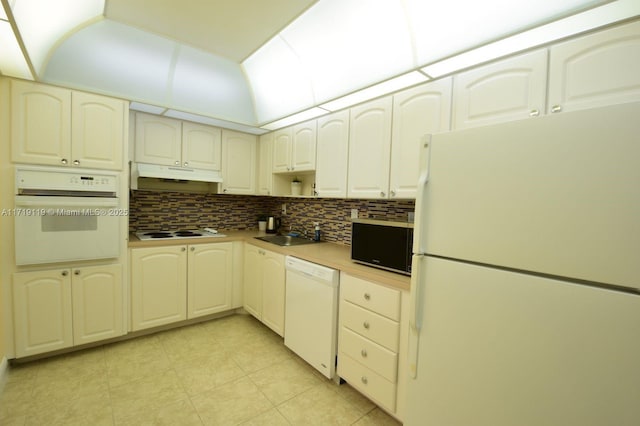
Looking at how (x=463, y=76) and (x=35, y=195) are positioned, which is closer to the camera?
(x=463, y=76)

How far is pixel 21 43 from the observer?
4.83ft

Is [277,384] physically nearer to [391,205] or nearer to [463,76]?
[391,205]

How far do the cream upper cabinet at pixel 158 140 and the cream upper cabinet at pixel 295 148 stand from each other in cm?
98

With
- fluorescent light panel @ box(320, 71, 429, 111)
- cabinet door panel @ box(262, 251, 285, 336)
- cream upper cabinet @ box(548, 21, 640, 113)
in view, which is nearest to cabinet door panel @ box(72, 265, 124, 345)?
cabinet door panel @ box(262, 251, 285, 336)

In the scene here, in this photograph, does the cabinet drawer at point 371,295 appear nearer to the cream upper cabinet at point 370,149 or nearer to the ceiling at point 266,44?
the cream upper cabinet at point 370,149

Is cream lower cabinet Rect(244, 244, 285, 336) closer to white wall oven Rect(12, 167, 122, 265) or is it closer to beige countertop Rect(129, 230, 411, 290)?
beige countertop Rect(129, 230, 411, 290)

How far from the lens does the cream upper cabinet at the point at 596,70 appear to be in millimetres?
1100

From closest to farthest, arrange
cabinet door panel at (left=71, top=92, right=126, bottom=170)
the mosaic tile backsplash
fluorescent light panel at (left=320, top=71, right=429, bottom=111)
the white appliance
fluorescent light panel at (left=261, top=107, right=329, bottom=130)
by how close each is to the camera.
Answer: the white appliance, fluorescent light panel at (left=320, top=71, right=429, bottom=111), cabinet door panel at (left=71, top=92, right=126, bottom=170), fluorescent light panel at (left=261, top=107, right=329, bottom=130), the mosaic tile backsplash

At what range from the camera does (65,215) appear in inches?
80.3

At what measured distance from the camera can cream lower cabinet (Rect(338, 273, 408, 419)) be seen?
155cm

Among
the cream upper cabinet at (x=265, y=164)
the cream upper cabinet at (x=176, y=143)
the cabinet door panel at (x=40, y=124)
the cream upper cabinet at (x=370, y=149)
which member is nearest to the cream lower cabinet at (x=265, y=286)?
the cream upper cabinet at (x=265, y=164)

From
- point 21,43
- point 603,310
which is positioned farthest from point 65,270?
point 603,310

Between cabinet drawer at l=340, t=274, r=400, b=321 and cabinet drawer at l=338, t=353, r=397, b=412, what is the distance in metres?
0.39

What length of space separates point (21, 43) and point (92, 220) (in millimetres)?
1184
